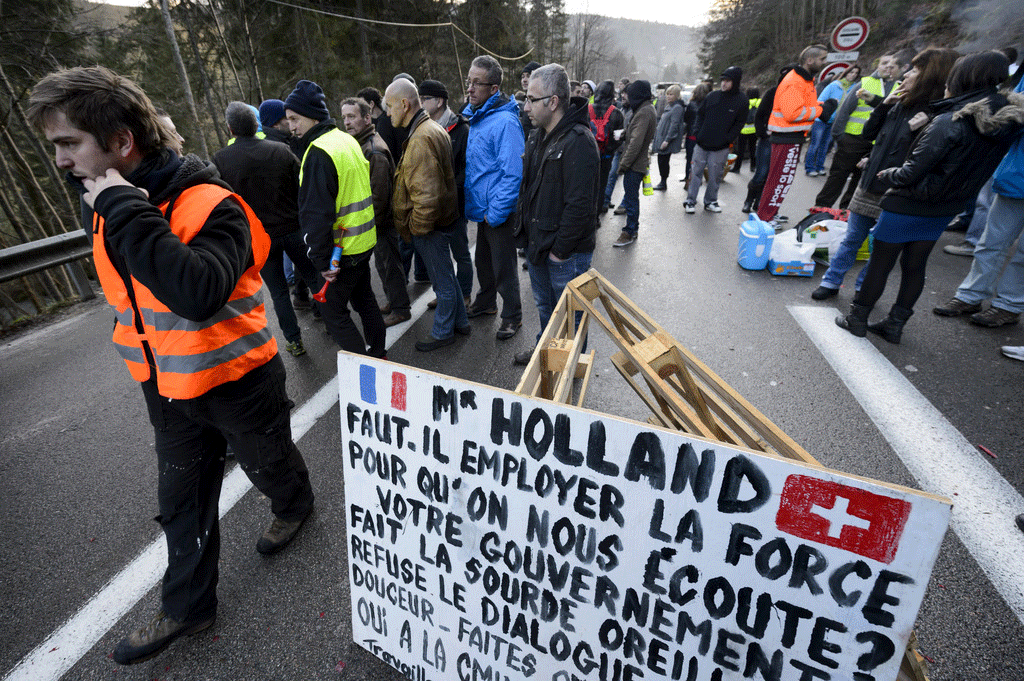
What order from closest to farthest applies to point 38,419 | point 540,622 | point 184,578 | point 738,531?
point 738,531 → point 540,622 → point 184,578 → point 38,419

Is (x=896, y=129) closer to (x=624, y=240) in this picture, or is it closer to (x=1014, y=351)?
(x=1014, y=351)

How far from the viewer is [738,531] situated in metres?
1.13

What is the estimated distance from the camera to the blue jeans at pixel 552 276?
333 cm

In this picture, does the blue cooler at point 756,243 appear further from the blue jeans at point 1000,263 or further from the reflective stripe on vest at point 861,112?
the reflective stripe on vest at point 861,112

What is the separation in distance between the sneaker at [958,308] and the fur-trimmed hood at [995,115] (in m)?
1.64

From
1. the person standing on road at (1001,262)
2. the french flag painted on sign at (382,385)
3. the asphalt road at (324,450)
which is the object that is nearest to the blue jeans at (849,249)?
the asphalt road at (324,450)

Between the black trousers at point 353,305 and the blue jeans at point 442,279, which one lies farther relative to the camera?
the blue jeans at point 442,279

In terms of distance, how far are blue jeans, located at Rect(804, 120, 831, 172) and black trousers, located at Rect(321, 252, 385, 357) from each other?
420 inches

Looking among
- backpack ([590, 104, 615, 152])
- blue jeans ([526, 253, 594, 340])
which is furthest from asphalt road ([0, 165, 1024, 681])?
backpack ([590, 104, 615, 152])

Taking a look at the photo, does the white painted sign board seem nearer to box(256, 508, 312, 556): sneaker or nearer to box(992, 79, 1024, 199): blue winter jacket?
box(256, 508, 312, 556): sneaker

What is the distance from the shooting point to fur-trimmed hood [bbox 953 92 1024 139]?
2.94m

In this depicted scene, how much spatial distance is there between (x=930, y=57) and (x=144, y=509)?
6.05 m

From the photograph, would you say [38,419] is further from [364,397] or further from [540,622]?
[540,622]

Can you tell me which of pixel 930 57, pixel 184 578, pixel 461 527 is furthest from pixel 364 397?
pixel 930 57
